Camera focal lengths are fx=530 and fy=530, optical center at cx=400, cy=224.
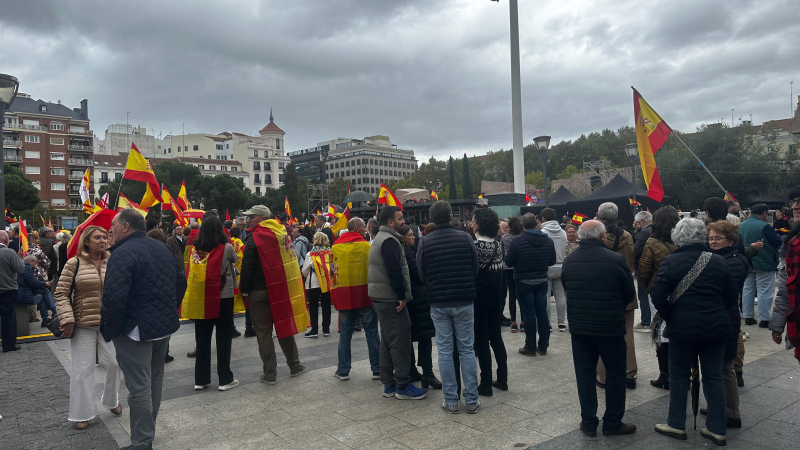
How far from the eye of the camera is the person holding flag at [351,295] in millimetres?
6277

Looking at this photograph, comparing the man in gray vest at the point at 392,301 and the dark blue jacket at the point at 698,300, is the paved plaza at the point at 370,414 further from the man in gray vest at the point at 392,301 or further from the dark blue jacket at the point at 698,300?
the dark blue jacket at the point at 698,300

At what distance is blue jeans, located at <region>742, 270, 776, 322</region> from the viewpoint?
27.3ft

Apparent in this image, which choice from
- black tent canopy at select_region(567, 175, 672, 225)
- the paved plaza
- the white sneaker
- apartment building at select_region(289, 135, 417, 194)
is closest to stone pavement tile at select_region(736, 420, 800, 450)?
the paved plaza

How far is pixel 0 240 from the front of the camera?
781cm

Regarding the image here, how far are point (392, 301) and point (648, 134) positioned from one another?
7.88 meters

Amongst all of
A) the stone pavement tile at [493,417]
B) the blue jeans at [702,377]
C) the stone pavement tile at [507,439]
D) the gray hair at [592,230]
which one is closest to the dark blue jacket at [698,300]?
the blue jeans at [702,377]

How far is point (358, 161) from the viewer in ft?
468

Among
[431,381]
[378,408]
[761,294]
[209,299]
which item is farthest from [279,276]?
[761,294]

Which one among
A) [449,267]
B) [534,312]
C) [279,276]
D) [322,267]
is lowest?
[534,312]

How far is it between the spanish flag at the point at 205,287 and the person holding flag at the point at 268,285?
299 millimetres

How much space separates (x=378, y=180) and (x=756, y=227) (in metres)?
136

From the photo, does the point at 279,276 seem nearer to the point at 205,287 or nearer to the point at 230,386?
the point at 205,287

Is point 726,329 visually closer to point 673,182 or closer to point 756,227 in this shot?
point 756,227

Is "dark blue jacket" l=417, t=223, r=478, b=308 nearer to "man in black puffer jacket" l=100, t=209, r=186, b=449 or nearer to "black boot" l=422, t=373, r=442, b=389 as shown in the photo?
"black boot" l=422, t=373, r=442, b=389
